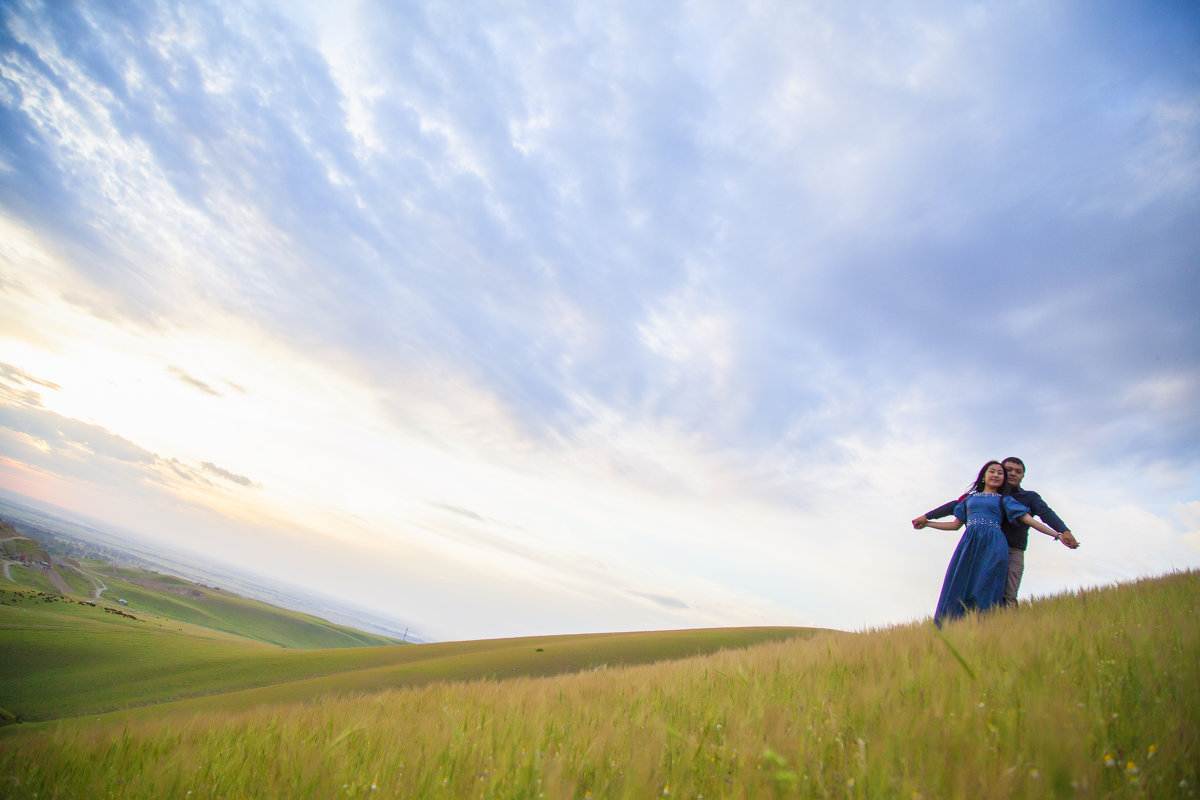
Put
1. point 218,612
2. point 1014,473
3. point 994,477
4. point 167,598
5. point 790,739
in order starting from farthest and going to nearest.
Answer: point 218,612 < point 167,598 < point 1014,473 < point 994,477 < point 790,739

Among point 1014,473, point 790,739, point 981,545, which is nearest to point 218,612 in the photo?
point 981,545

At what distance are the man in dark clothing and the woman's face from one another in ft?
0.87

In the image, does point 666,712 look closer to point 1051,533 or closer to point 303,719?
point 303,719

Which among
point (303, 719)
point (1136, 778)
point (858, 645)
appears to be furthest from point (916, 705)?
point (303, 719)

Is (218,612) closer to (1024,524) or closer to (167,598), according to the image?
(167,598)

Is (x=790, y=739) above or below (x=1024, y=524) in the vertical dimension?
below

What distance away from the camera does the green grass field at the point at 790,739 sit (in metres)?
1.88

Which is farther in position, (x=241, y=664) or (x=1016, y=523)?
(x=241, y=664)

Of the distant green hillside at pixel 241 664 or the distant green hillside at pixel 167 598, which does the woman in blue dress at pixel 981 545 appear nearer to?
the distant green hillside at pixel 241 664

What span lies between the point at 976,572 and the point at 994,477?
1596 millimetres

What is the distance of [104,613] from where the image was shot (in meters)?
78.9

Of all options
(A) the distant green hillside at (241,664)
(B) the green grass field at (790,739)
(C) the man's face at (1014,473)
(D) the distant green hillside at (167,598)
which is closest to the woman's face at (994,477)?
(C) the man's face at (1014,473)

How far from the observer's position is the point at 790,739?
239 cm

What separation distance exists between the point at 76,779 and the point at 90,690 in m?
56.2
